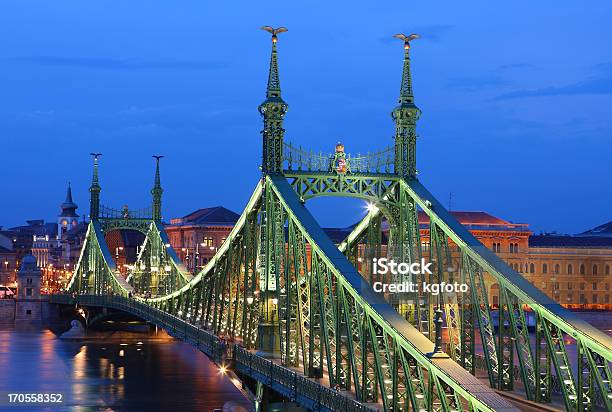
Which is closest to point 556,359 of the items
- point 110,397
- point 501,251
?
point 110,397

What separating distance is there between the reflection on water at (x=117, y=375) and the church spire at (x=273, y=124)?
2295cm

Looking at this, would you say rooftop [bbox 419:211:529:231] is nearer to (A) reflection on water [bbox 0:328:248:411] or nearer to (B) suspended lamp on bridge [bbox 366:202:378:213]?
(A) reflection on water [bbox 0:328:248:411]

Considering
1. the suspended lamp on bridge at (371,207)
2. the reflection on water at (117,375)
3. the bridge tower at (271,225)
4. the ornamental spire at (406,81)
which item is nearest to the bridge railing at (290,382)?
the bridge tower at (271,225)

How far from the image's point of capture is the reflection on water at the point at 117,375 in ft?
278

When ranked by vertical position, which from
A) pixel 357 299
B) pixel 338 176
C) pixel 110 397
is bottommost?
pixel 110 397

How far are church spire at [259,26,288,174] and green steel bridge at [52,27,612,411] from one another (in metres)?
0.06

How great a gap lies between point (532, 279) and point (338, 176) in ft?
444

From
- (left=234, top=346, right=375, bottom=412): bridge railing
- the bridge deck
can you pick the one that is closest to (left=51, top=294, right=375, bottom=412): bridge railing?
(left=234, top=346, right=375, bottom=412): bridge railing

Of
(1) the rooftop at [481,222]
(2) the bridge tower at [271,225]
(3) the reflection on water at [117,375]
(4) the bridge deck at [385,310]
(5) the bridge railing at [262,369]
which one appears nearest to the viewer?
(4) the bridge deck at [385,310]

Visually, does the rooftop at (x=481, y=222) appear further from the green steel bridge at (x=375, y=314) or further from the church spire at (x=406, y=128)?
the church spire at (x=406, y=128)

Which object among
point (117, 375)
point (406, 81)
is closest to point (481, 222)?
point (117, 375)

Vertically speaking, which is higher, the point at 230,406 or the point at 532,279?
the point at 532,279

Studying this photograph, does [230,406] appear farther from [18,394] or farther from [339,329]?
[339,329]

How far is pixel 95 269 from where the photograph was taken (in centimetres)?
14600
